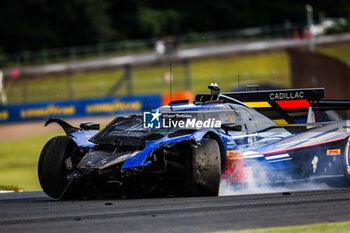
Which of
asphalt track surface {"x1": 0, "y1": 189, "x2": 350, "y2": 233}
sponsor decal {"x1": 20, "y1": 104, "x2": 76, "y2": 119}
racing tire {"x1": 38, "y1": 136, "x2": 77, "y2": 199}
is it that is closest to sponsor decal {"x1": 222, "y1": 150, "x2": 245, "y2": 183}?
asphalt track surface {"x1": 0, "y1": 189, "x2": 350, "y2": 233}

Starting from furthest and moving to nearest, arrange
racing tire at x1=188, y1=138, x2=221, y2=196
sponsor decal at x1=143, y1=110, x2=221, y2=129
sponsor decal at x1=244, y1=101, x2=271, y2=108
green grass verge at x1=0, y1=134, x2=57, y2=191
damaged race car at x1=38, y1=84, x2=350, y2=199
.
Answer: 1. green grass verge at x1=0, y1=134, x2=57, y2=191
2. sponsor decal at x1=244, y1=101, x2=271, y2=108
3. sponsor decal at x1=143, y1=110, x2=221, y2=129
4. damaged race car at x1=38, y1=84, x2=350, y2=199
5. racing tire at x1=188, y1=138, x2=221, y2=196

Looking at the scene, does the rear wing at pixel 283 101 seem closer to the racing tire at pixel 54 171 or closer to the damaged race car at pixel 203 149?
the damaged race car at pixel 203 149

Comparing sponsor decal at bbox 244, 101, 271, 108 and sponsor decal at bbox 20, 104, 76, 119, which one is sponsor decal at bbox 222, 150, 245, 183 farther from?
sponsor decal at bbox 20, 104, 76, 119

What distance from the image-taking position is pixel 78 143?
32.5 feet

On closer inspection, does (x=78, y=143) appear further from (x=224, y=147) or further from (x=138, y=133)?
(x=224, y=147)

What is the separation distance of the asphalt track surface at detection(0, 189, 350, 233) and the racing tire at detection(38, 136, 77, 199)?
0.30 metres

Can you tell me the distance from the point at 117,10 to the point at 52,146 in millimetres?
58592

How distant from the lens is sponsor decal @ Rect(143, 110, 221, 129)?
390 inches

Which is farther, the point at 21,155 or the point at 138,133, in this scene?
the point at 21,155

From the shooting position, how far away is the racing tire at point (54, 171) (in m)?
9.31

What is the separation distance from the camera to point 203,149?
8758 mm

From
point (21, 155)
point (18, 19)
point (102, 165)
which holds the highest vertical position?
point (18, 19)

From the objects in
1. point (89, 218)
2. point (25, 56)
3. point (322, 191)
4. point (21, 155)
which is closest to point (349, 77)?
point (21, 155)

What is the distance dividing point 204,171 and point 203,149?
0.30 m
